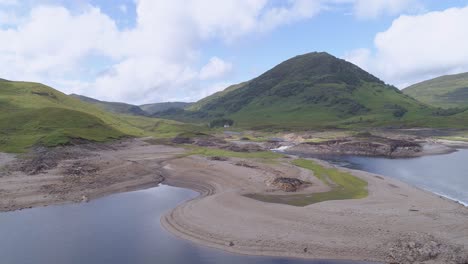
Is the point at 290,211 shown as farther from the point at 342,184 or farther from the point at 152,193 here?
the point at 152,193

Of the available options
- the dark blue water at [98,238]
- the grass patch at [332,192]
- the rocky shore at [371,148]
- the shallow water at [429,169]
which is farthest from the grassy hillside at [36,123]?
the shallow water at [429,169]

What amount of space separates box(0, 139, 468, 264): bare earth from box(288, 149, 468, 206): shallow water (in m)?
8.45

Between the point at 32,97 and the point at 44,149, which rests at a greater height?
the point at 32,97

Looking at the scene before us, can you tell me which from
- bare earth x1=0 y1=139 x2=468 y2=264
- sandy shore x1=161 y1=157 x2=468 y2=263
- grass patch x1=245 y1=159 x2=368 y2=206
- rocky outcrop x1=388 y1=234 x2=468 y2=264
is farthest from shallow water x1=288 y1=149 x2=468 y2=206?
rocky outcrop x1=388 y1=234 x2=468 y2=264

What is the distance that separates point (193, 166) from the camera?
3337 inches

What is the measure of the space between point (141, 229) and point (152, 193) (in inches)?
757

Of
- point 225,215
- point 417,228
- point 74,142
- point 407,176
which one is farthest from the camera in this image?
point 74,142

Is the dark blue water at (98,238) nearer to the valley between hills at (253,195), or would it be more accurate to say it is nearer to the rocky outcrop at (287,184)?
the valley between hills at (253,195)

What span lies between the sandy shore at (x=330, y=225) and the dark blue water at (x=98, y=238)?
2.16 meters

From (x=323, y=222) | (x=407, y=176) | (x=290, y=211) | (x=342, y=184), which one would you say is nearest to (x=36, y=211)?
(x=290, y=211)

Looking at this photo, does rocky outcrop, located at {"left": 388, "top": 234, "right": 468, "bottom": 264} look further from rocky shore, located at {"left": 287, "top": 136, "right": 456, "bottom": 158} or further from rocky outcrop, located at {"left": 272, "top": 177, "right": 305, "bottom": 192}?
rocky shore, located at {"left": 287, "top": 136, "right": 456, "bottom": 158}

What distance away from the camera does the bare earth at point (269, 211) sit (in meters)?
36.7

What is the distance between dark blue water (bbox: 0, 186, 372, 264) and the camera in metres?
35.8

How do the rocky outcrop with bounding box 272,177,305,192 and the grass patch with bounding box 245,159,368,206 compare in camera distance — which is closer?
the grass patch with bounding box 245,159,368,206
